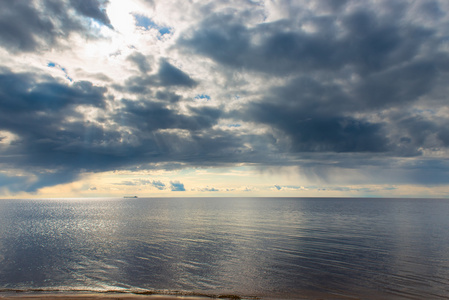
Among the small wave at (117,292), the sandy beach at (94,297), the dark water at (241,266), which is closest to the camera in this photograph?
the sandy beach at (94,297)

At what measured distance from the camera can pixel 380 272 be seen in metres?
31.7

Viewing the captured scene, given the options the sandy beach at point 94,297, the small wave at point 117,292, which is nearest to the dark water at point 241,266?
the small wave at point 117,292

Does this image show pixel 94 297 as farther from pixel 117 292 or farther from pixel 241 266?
pixel 241 266

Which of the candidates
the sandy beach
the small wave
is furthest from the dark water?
the sandy beach

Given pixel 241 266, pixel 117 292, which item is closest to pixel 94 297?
pixel 117 292

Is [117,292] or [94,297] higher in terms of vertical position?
[94,297]

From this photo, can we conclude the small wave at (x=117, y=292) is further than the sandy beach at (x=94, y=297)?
Yes

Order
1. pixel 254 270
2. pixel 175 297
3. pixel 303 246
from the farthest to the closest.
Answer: pixel 303 246
pixel 254 270
pixel 175 297

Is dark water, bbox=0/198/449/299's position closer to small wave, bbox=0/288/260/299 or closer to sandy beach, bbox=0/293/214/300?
small wave, bbox=0/288/260/299

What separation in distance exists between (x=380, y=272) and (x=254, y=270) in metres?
15.5

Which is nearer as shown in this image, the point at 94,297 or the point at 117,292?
the point at 94,297

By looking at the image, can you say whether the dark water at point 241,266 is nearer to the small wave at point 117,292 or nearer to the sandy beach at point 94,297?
the small wave at point 117,292

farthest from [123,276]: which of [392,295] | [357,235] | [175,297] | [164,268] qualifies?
[357,235]

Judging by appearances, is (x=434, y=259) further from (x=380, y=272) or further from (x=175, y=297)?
(x=175, y=297)
